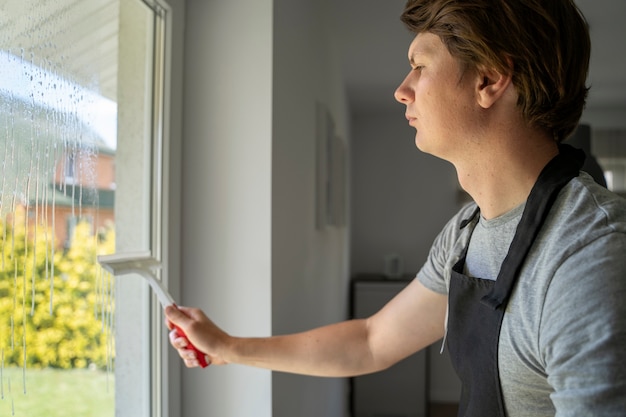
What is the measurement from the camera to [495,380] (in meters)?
0.82

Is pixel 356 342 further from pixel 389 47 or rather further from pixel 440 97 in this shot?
pixel 389 47

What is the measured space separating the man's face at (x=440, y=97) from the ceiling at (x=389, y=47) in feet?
4.99

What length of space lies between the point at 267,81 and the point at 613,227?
79 centimetres

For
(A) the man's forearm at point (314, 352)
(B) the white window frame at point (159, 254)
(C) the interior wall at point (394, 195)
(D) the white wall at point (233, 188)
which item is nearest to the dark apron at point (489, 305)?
(A) the man's forearm at point (314, 352)

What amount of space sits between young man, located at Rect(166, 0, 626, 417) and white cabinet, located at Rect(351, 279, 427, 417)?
331cm

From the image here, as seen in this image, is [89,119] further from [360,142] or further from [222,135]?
[360,142]

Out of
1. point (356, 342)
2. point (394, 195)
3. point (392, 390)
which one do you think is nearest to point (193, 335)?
point (356, 342)

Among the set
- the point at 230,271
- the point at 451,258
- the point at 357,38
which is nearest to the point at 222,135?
the point at 230,271

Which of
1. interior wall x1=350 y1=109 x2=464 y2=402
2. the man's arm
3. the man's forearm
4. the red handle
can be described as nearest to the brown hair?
the man's arm

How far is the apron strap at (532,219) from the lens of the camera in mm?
770

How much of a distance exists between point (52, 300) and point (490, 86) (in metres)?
0.80

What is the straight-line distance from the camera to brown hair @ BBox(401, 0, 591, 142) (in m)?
0.83

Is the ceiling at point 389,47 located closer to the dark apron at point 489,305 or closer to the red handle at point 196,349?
the dark apron at point 489,305

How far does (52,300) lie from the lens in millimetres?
823
